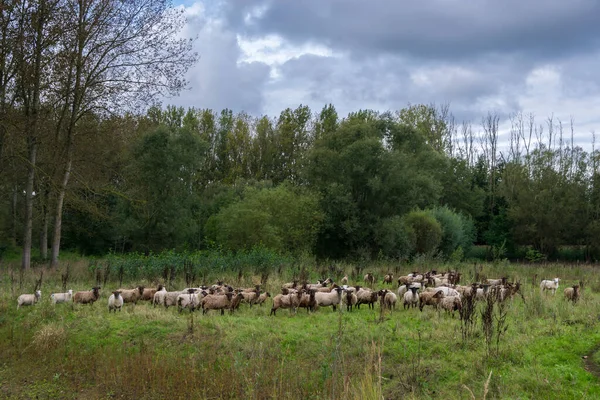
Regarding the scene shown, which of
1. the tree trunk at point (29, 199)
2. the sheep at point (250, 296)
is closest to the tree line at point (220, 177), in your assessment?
the tree trunk at point (29, 199)

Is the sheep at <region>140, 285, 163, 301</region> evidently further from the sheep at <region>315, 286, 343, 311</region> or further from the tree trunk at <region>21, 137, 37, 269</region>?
the tree trunk at <region>21, 137, 37, 269</region>

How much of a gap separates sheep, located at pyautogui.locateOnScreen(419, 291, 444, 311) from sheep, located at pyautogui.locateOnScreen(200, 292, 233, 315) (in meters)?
5.47

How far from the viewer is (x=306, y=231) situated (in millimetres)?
33281

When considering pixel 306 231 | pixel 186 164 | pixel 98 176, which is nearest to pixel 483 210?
pixel 306 231

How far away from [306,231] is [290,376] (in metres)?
24.2

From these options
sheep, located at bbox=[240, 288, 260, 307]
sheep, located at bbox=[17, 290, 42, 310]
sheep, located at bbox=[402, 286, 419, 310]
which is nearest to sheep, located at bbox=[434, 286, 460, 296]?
sheep, located at bbox=[402, 286, 419, 310]

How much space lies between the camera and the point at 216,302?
14586 millimetres

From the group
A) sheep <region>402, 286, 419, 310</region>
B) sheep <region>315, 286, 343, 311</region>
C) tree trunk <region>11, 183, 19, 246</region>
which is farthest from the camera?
tree trunk <region>11, 183, 19, 246</region>

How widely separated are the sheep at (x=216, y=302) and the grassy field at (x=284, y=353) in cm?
44

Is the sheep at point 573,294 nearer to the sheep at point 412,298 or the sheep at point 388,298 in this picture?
the sheep at point 412,298

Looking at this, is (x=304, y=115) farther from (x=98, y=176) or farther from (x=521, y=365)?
(x=521, y=365)

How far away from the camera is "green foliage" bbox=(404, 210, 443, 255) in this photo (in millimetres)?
36469

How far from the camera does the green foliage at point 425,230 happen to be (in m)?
36.5

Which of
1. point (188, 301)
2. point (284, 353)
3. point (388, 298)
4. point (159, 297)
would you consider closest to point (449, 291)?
point (388, 298)
